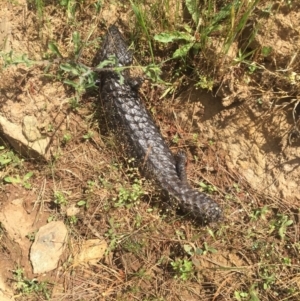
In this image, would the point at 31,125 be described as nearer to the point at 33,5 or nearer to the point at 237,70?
the point at 33,5

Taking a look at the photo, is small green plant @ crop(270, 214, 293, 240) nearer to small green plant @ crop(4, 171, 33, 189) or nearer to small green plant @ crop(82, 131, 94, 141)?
small green plant @ crop(82, 131, 94, 141)

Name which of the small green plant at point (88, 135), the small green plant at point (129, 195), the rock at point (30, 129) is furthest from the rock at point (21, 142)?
the small green plant at point (129, 195)

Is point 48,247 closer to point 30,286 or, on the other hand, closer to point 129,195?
point 30,286

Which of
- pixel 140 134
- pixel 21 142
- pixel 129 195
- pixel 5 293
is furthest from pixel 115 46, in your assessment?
pixel 5 293

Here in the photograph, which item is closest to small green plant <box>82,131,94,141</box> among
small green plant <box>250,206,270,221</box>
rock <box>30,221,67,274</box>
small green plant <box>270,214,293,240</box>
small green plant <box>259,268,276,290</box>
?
rock <box>30,221,67,274</box>

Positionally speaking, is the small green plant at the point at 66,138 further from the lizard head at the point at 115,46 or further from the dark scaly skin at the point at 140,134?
the lizard head at the point at 115,46

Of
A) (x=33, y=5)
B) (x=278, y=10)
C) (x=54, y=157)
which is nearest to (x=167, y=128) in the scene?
(x=54, y=157)
